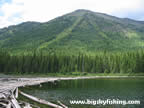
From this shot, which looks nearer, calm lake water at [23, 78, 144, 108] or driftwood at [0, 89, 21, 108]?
driftwood at [0, 89, 21, 108]

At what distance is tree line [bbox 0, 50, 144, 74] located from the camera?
115 metres

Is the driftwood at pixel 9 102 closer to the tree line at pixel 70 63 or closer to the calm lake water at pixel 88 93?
the calm lake water at pixel 88 93

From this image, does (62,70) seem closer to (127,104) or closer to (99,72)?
(99,72)

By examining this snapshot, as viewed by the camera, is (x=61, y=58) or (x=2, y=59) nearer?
(x=2, y=59)

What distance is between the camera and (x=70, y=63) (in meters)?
126

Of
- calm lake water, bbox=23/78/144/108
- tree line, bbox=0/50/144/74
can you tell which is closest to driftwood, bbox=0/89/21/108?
calm lake water, bbox=23/78/144/108

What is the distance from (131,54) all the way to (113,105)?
92.5 m

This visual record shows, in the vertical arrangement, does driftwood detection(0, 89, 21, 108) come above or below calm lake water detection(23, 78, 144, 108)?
above

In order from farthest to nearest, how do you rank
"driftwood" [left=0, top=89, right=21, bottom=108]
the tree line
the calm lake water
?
the tree line
the calm lake water
"driftwood" [left=0, top=89, right=21, bottom=108]

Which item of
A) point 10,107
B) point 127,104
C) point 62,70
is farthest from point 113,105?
point 62,70

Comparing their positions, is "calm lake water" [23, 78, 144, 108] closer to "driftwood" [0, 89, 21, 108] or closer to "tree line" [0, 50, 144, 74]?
"driftwood" [0, 89, 21, 108]

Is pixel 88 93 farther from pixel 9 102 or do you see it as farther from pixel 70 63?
pixel 70 63

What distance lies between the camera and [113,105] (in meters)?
34.9

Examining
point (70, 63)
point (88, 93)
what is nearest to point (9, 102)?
point (88, 93)
